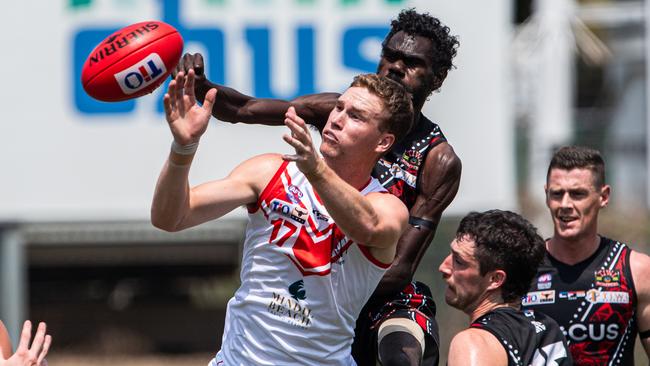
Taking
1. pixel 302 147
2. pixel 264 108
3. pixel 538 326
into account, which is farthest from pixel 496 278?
pixel 264 108

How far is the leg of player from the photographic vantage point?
229 inches

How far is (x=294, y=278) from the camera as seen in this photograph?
5.38 metres

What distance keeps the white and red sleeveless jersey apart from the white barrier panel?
8.59m

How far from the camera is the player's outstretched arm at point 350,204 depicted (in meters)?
4.90

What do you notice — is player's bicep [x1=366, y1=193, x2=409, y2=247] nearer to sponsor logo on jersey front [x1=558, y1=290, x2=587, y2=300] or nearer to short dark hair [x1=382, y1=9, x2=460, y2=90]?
short dark hair [x1=382, y1=9, x2=460, y2=90]

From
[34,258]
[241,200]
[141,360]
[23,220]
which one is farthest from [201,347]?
[241,200]

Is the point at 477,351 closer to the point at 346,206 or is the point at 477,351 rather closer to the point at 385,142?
the point at 346,206

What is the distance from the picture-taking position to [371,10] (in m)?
14.3

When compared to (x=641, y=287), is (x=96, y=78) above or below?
above

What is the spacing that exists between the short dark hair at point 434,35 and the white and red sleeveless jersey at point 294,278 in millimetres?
1137

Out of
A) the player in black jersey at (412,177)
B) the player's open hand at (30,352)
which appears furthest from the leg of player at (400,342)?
the player's open hand at (30,352)

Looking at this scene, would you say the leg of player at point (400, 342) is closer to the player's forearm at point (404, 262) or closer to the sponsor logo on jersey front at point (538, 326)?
the player's forearm at point (404, 262)

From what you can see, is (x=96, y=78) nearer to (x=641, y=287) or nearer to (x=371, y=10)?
(x=641, y=287)

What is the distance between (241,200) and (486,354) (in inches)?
48.0
